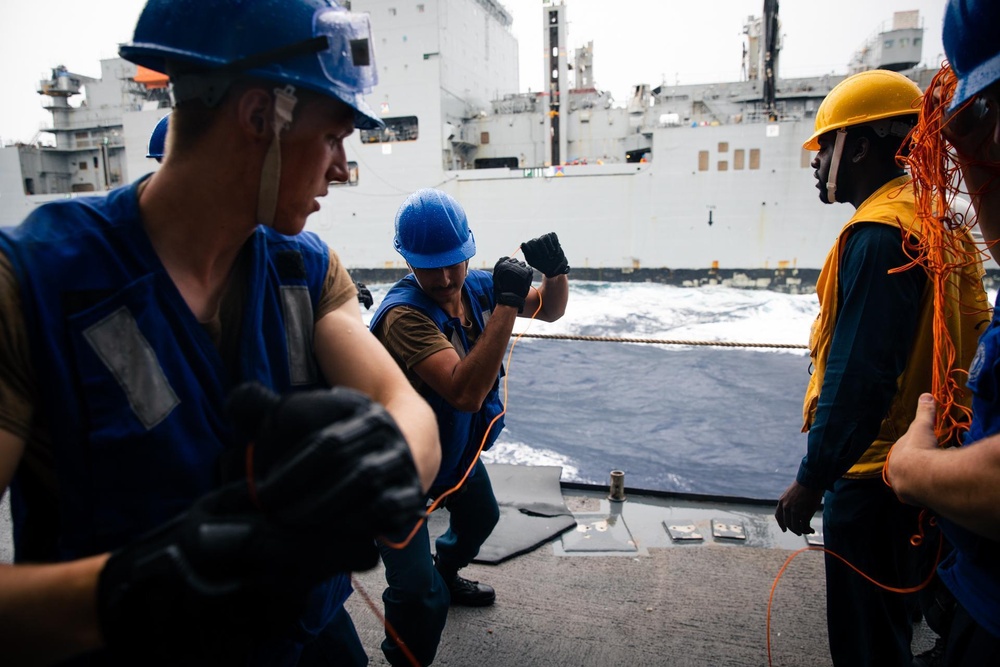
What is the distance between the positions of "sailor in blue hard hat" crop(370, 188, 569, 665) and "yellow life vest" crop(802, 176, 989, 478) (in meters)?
1.05

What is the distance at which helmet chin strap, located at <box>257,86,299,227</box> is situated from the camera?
1.00m

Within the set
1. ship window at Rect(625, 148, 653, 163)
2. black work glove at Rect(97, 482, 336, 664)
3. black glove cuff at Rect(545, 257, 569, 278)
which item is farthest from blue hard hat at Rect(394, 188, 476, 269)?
ship window at Rect(625, 148, 653, 163)

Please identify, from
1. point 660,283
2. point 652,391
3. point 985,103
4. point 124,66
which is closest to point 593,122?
point 660,283

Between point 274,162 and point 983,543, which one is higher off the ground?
point 274,162

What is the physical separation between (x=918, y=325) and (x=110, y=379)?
2.10 m

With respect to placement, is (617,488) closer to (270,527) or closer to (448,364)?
(448,364)

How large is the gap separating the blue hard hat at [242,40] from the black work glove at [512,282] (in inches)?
50.3

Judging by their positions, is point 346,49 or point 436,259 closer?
point 346,49

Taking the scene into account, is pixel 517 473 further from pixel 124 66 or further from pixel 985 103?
pixel 124 66

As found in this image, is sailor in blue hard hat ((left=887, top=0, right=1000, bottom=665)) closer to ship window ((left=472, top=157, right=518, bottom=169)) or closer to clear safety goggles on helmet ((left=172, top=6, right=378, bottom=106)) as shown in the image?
clear safety goggles on helmet ((left=172, top=6, right=378, bottom=106))

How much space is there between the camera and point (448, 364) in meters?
2.09

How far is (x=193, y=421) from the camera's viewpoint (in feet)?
3.15

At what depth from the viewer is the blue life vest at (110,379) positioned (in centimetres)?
86

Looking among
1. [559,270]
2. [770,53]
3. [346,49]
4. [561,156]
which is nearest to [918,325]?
[559,270]
